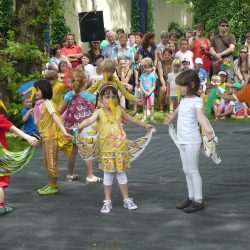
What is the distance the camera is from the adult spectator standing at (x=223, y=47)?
55.0 ft

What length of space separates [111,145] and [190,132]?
88cm

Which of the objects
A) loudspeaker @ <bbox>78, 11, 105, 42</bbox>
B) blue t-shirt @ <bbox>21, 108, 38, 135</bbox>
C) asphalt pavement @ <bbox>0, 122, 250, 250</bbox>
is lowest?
asphalt pavement @ <bbox>0, 122, 250, 250</bbox>

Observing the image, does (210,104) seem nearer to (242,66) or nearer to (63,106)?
(242,66)

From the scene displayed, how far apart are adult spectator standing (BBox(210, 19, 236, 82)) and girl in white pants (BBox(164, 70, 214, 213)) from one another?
9.69 metres

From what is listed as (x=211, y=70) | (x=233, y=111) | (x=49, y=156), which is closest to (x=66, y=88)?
(x=49, y=156)

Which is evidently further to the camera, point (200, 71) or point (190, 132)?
point (200, 71)

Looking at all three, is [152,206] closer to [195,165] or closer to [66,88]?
[195,165]

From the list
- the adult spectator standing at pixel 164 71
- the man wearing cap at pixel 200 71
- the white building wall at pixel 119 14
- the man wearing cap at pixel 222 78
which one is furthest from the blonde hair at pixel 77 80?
the white building wall at pixel 119 14

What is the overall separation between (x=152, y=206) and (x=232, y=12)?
53.3 ft

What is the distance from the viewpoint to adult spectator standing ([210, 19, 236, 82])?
55.0 feet

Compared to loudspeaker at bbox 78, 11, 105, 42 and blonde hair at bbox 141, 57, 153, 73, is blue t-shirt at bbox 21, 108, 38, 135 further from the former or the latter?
loudspeaker at bbox 78, 11, 105, 42

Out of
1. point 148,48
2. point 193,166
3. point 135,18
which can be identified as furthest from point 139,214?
point 135,18

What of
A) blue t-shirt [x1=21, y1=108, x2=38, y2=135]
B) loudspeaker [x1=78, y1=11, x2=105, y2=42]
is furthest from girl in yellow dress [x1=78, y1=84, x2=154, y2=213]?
loudspeaker [x1=78, y1=11, x2=105, y2=42]

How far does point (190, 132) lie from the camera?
7.18 m
